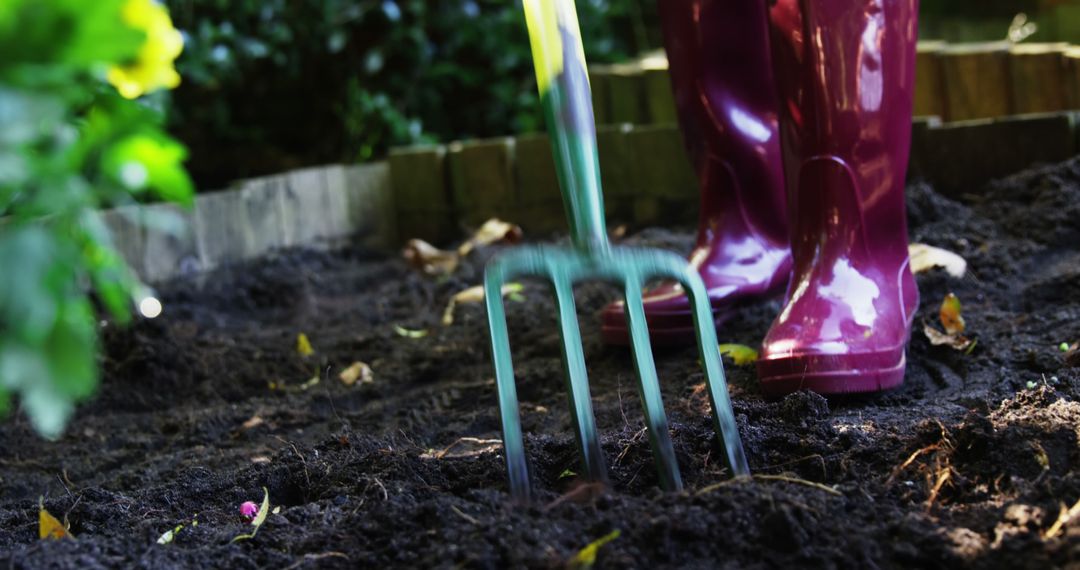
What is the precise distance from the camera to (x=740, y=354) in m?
1.86

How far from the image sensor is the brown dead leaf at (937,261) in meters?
2.12

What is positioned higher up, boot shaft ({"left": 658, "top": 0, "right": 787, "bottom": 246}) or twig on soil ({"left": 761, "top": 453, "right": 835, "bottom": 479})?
boot shaft ({"left": 658, "top": 0, "right": 787, "bottom": 246})

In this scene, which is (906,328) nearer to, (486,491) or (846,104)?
(846,104)

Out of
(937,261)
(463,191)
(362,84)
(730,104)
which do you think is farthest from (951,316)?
(362,84)

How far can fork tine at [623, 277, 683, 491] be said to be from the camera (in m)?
1.18

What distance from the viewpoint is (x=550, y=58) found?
4.19 ft

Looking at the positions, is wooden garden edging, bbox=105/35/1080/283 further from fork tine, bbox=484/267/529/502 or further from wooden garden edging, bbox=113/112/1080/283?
fork tine, bbox=484/267/529/502

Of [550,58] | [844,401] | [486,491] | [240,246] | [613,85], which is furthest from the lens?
[613,85]

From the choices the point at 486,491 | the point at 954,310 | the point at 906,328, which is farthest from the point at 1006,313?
the point at 486,491

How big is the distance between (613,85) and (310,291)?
132cm

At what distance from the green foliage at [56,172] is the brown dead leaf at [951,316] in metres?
1.45

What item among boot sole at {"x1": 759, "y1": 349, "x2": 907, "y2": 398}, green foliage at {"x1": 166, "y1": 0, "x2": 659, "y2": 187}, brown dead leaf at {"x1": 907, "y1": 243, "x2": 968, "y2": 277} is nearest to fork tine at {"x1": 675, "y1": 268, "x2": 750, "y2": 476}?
boot sole at {"x1": 759, "y1": 349, "x2": 907, "y2": 398}

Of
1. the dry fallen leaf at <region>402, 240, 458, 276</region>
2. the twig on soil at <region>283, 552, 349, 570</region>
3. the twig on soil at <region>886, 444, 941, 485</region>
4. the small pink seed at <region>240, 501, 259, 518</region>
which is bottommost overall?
the twig on soil at <region>886, 444, 941, 485</region>

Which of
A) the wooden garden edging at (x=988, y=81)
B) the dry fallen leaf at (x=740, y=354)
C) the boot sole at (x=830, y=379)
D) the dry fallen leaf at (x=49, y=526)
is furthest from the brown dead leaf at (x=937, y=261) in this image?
the dry fallen leaf at (x=49, y=526)
